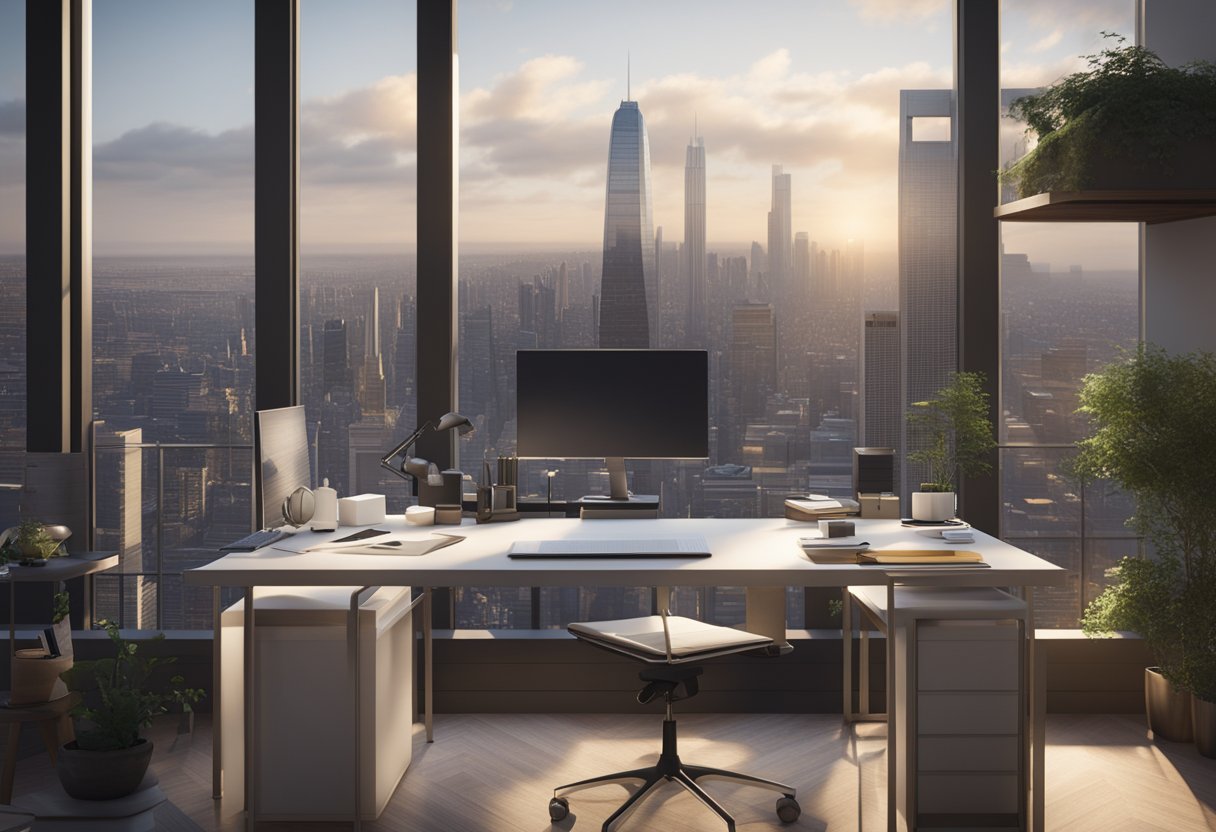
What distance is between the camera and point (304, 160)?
417 cm

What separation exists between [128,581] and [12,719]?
101 cm

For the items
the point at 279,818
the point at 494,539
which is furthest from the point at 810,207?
the point at 279,818

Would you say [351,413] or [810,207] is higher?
[810,207]

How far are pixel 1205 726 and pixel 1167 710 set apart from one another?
0.16m

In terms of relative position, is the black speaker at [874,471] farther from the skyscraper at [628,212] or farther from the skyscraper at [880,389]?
the skyscraper at [628,212]

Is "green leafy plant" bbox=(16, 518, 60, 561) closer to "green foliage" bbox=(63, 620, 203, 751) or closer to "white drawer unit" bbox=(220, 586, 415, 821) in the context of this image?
"green foliage" bbox=(63, 620, 203, 751)

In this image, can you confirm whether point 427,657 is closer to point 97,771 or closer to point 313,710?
point 313,710

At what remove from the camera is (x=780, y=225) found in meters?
4.10

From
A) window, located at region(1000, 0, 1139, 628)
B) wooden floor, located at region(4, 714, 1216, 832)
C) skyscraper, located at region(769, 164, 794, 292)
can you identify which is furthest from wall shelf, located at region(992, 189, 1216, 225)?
wooden floor, located at region(4, 714, 1216, 832)

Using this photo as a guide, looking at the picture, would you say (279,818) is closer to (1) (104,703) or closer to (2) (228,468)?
(1) (104,703)

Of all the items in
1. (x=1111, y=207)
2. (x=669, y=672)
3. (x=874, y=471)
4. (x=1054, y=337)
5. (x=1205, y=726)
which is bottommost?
(x=1205, y=726)

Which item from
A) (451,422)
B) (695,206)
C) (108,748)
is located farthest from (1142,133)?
(108,748)

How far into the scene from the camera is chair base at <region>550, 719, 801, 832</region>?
308cm

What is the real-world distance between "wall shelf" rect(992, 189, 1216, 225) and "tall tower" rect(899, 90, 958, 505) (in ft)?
0.84
